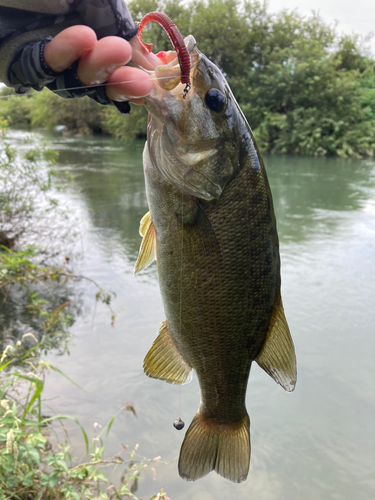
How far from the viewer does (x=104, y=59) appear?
93 centimetres

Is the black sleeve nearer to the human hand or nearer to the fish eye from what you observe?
the human hand

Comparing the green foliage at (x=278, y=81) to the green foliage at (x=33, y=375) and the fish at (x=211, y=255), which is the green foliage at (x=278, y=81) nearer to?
the green foliage at (x=33, y=375)

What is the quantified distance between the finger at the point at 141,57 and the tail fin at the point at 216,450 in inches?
49.0

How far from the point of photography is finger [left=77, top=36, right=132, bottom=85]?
36.1 inches

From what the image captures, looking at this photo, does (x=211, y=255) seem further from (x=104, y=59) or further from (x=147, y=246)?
Result: (x=104, y=59)

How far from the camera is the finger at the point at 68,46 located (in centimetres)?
88

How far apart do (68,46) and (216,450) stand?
4.52ft

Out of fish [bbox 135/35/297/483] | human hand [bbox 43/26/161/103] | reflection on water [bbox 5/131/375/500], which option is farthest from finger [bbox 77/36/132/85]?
reflection on water [bbox 5/131/375/500]

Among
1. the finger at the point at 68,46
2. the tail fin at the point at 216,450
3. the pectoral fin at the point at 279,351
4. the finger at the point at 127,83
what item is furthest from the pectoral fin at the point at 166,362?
the finger at the point at 68,46

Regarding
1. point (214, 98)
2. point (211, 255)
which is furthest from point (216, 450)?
point (214, 98)

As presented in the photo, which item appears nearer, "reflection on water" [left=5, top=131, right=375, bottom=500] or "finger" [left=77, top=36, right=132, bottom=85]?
"finger" [left=77, top=36, right=132, bottom=85]

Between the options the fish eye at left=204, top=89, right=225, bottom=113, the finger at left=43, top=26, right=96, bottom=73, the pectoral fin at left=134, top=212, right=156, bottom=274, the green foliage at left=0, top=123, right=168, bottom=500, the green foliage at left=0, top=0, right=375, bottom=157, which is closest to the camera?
the finger at left=43, top=26, right=96, bottom=73

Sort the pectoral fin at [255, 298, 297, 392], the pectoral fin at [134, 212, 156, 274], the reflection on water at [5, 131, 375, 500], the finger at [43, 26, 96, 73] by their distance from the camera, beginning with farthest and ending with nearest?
the reflection on water at [5, 131, 375, 500] < the pectoral fin at [134, 212, 156, 274] < the pectoral fin at [255, 298, 297, 392] < the finger at [43, 26, 96, 73]

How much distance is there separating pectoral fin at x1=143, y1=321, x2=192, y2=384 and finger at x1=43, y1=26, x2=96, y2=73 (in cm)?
100
